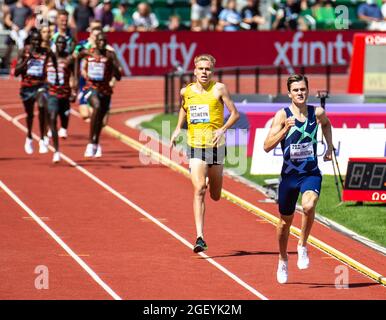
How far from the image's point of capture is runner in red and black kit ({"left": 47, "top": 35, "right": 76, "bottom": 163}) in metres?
23.7

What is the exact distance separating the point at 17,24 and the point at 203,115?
23.7 metres

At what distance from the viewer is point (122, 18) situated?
135 feet

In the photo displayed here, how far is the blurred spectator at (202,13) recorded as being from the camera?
4119 centimetres

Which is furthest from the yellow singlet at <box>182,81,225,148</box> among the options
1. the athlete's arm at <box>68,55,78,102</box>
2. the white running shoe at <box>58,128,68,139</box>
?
the white running shoe at <box>58,128,68,139</box>

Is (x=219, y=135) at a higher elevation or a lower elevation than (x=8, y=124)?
higher

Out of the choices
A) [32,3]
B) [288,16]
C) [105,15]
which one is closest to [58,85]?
[105,15]

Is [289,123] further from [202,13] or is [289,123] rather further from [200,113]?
[202,13]

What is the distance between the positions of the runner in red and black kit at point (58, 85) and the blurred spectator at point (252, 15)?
16.9m

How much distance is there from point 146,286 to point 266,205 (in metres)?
6.10

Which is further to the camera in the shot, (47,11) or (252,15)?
(252,15)

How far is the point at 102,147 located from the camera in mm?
26625

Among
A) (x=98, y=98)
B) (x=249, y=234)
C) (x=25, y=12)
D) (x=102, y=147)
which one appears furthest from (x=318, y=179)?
(x=25, y=12)

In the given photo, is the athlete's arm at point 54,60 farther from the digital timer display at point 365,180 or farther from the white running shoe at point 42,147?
the digital timer display at point 365,180

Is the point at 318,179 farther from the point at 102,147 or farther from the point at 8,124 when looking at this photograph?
the point at 8,124
